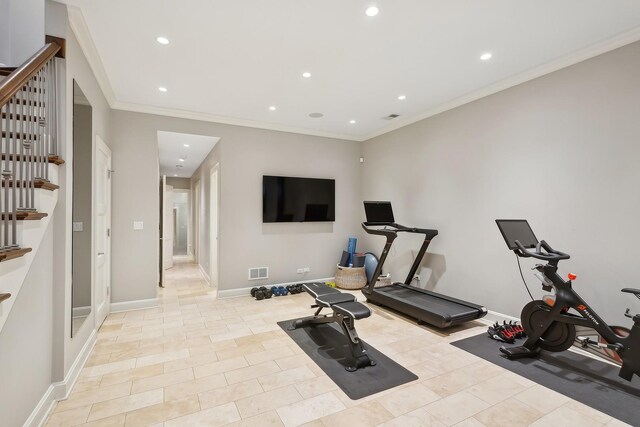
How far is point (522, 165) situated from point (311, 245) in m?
3.50

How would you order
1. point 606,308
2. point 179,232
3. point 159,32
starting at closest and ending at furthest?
1. point 159,32
2. point 606,308
3. point 179,232

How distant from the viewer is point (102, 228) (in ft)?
11.8

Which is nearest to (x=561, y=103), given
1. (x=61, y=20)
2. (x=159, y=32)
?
(x=159, y=32)

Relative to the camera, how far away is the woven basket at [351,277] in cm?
539

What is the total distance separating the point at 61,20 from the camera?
7.35 feet

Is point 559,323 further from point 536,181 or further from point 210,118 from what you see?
point 210,118

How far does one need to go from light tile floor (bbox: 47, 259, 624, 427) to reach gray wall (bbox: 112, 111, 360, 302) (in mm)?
1143

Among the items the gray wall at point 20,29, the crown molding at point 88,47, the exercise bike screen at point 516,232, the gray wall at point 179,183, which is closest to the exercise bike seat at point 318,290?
the exercise bike screen at point 516,232

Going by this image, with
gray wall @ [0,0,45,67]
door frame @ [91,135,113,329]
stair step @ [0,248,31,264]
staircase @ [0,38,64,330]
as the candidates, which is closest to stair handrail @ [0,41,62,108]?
staircase @ [0,38,64,330]

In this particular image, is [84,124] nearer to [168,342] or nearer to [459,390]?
[168,342]

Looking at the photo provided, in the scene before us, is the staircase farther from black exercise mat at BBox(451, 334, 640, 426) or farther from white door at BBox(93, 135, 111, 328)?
black exercise mat at BBox(451, 334, 640, 426)

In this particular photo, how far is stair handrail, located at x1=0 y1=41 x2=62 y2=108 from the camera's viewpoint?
138 centimetres

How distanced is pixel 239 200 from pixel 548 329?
14.2 feet

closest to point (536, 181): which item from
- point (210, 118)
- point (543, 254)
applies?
point (543, 254)
